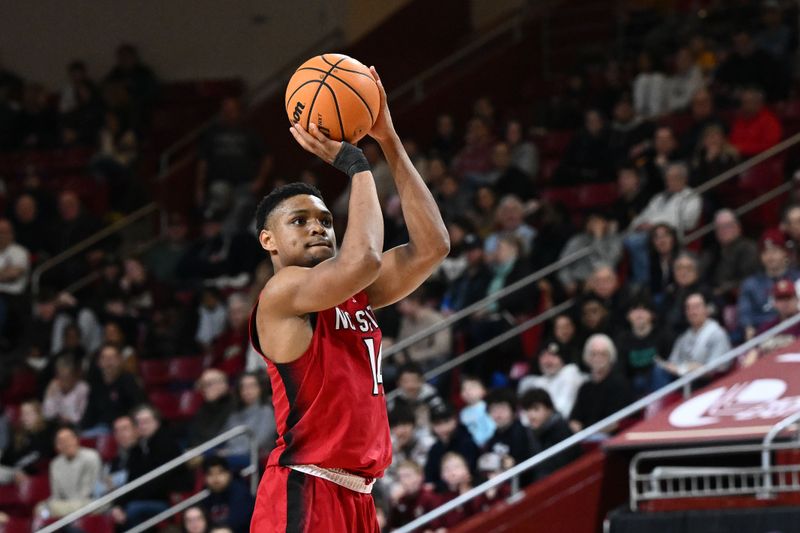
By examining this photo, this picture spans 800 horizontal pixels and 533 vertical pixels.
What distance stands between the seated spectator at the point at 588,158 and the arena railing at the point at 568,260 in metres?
1.72

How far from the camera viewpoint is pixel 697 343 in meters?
9.83

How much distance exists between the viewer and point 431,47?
57.8 feet

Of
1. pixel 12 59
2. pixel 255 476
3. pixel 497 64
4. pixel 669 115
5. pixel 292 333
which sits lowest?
pixel 255 476

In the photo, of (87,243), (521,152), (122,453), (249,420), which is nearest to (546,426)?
(249,420)

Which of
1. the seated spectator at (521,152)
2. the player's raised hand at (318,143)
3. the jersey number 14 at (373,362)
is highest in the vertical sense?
the seated spectator at (521,152)

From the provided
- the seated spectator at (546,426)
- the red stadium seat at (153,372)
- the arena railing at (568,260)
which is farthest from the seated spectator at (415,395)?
the red stadium seat at (153,372)

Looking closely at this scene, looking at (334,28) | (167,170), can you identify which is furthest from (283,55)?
(167,170)

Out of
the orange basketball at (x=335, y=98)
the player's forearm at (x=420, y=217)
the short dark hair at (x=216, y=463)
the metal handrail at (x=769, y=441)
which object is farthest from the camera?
the short dark hair at (x=216, y=463)

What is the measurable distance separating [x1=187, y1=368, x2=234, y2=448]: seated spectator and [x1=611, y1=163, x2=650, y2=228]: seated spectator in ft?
11.1

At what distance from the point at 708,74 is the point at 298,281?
33.9 ft

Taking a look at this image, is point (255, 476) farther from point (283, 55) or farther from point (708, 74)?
point (283, 55)

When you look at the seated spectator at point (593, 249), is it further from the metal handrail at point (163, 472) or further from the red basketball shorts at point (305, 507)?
the red basketball shorts at point (305, 507)

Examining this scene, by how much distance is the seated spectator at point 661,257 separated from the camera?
36.0 ft

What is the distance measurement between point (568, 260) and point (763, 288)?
191cm
